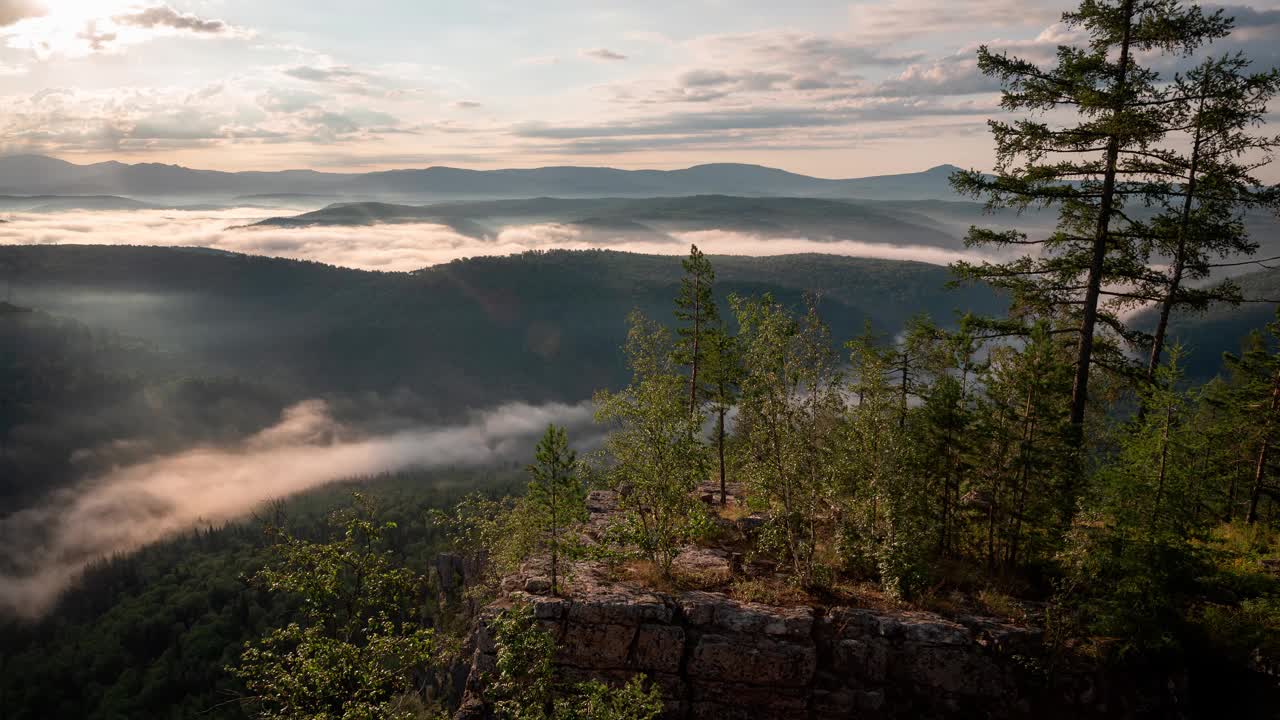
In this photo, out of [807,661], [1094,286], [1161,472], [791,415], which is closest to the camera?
[1161,472]

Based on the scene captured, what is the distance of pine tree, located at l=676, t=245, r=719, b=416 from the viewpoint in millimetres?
36625

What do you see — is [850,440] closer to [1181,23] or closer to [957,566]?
[957,566]

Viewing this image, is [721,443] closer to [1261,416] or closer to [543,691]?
[543,691]

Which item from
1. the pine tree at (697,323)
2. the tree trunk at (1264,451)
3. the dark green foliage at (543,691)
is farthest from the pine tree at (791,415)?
the tree trunk at (1264,451)

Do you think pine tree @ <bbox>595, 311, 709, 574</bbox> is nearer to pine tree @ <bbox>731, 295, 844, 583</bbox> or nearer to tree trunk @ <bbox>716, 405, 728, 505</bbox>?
pine tree @ <bbox>731, 295, 844, 583</bbox>

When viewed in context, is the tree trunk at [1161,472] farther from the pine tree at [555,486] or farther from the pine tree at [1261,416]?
the pine tree at [555,486]

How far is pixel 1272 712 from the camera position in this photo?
2184 cm

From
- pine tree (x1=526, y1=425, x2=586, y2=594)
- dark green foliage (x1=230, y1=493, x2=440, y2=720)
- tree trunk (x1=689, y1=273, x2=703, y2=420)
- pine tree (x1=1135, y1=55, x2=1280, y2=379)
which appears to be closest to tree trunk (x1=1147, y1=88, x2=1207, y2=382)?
pine tree (x1=1135, y1=55, x2=1280, y2=379)

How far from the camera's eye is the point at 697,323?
38094mm

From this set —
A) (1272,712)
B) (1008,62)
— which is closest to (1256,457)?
(1272,712)

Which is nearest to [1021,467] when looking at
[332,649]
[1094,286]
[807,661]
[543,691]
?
[1094,286]

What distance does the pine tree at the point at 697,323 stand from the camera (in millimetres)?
36625

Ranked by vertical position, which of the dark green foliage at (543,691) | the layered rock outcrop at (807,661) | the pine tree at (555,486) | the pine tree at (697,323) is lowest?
the layered rock outcrop at (807,661)

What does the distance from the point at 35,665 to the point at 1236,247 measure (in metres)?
254
